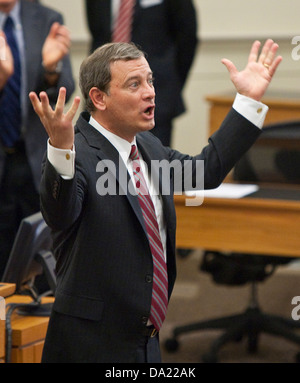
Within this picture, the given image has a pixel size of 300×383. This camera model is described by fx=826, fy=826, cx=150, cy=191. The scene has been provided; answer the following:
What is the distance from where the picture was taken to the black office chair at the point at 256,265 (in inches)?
165

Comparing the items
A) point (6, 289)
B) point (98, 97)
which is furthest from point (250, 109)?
point (6, 289)

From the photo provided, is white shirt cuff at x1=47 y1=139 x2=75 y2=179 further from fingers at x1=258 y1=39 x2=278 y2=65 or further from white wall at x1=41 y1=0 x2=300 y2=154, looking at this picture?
white wall at x1=41 y1=0 x2=300 y2=154

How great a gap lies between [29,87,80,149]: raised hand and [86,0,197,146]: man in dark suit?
2.56 metres

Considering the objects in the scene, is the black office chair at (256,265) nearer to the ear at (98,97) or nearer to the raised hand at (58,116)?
the ear at (98,97)

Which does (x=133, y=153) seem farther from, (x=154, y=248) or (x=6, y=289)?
(x=6, y=289)

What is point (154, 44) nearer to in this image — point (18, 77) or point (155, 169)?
point (18, 77)

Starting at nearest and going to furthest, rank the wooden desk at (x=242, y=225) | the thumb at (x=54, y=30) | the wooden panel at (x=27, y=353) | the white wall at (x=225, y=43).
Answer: the wooden panel at (x=27, y=353)
the thumb at (x=54, y=30)
the wooden desk at (x=242, y=225)
the white wall at (x=225, y=43)

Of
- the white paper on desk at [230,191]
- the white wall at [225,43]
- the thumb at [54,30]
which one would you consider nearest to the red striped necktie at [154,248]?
the thumb at [54,30]

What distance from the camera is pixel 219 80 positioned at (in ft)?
21.6

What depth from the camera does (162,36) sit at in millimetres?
4488

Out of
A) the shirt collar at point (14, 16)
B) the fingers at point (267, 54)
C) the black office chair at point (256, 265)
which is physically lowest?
the black office chair at point (256, 265)

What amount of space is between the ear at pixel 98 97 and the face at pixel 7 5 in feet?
4.97

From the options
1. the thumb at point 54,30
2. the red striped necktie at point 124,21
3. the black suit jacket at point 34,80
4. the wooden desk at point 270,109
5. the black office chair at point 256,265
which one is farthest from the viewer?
the wooden desk at point 270,109

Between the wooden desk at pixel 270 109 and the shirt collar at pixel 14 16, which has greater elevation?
the shirt collar at pixel 14 16
